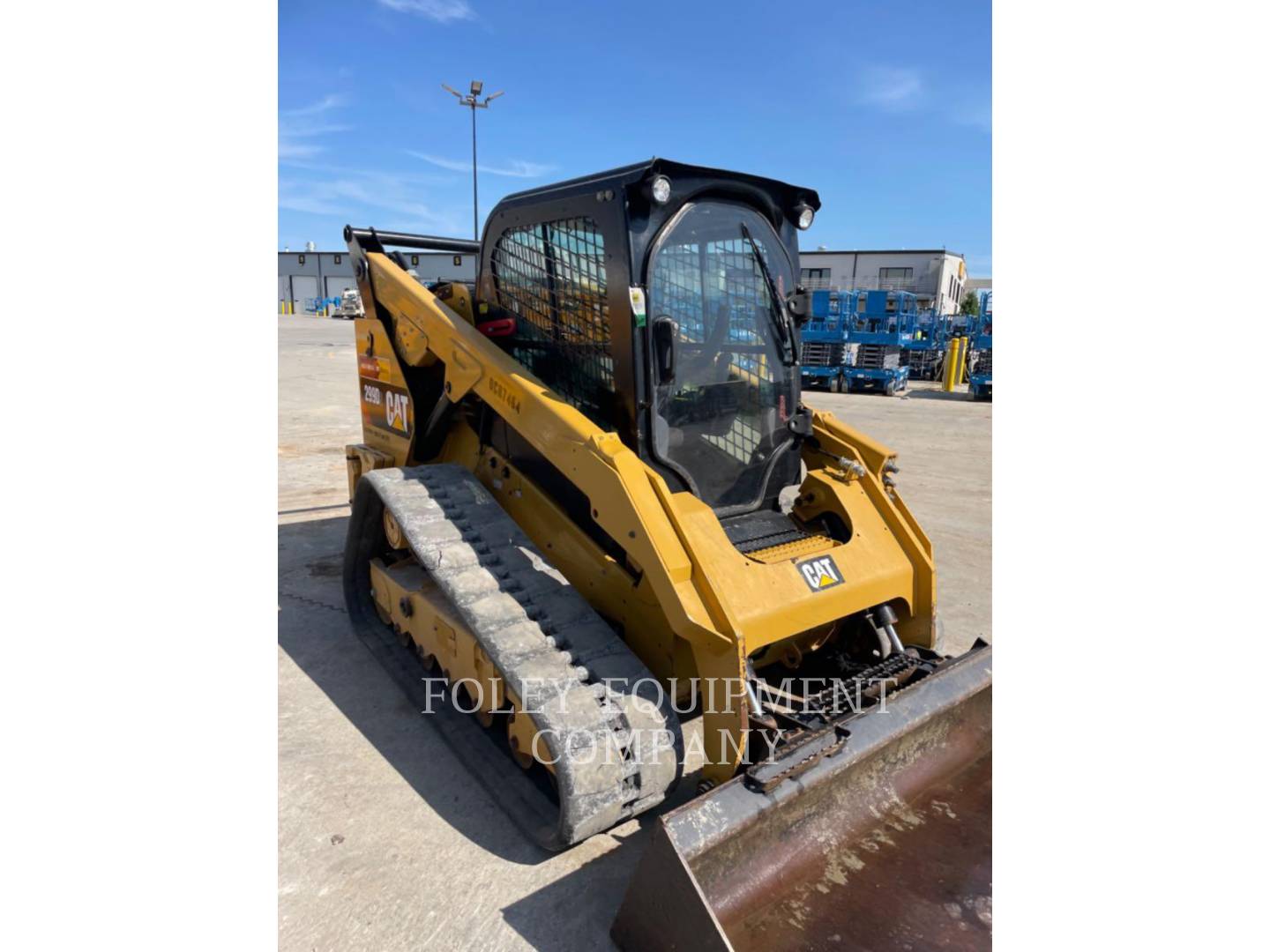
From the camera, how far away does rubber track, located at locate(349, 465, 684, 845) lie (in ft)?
8.26

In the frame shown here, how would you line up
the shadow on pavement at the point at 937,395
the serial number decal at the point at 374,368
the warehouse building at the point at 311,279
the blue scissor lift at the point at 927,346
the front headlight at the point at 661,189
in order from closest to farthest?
1. the front headlight at the point at 661,189
2. the serial number decal at the point at 374,368
3. the shadow on pavement at the point at 937,395
4. the blue scissor lift at the point at 927,346
5. the warehouse building at the point at 311,279

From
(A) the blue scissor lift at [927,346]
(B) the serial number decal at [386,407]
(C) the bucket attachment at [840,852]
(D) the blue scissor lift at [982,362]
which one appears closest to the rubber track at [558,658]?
(C) the bucket attachment at [840,852]

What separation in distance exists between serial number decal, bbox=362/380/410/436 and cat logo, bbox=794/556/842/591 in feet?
8.23

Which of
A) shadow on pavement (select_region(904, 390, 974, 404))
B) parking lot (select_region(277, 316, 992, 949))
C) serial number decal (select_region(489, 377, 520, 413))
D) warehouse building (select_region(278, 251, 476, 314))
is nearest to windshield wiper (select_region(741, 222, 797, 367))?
serial number decal (select_region(489, 377, 520, 413))

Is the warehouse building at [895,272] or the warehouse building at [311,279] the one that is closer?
the warehouse building at [895,272]

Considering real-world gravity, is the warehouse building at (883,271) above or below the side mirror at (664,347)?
above

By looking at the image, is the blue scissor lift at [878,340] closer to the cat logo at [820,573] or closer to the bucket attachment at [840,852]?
the cat logo at [820,573]

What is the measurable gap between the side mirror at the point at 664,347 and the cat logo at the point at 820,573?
93 centimetres

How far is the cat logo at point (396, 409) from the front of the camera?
4449 mm

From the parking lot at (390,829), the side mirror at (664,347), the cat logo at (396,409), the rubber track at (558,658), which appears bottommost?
the parking lot at (390,829)

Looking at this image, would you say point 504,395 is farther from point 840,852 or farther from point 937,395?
point 937,395

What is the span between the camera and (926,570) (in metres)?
3.44

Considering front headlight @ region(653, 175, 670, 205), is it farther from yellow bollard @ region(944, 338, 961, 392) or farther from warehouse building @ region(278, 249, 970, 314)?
warehouse building @ region(278, 249, 970, 314)

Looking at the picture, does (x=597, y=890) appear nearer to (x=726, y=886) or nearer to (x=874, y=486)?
(x=726, y=886)
